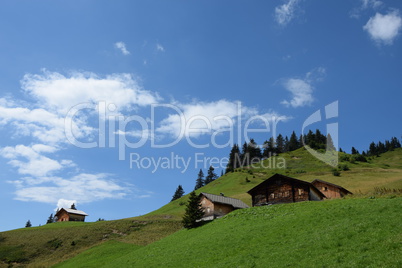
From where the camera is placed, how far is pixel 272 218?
35.7m

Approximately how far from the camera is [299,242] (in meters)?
23.6

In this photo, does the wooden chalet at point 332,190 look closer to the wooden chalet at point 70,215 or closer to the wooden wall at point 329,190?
the wooden wall at point 329,190

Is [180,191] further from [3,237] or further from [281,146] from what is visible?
[3,237]

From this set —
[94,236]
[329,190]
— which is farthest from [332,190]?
[94,236]

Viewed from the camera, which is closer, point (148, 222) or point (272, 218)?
point (272, 218)

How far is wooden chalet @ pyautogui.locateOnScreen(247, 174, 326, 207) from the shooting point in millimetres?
52125

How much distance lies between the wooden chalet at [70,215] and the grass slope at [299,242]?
5726 centimetres

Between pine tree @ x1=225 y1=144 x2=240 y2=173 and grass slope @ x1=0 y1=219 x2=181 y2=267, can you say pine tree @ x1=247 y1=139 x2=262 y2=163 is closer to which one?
pine tree @ x1=225 y1=144 x2=240 y2=173

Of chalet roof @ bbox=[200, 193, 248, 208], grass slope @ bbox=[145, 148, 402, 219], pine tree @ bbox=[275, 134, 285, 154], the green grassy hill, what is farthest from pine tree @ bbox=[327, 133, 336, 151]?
chalet roof @ bbox=[200, 193, 248, 208]

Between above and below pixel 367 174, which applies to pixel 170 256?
below

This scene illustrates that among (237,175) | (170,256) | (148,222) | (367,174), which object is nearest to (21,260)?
(148,222)

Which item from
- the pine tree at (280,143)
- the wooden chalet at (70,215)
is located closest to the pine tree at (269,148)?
the pine tree at (280,143)

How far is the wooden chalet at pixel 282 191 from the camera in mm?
52125

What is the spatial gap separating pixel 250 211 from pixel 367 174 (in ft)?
262
